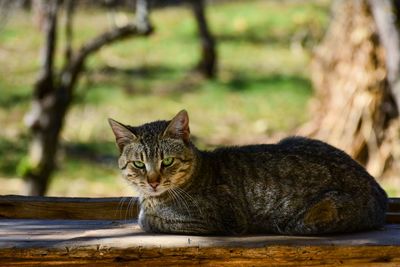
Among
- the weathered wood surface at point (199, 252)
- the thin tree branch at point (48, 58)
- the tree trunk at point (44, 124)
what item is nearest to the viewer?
the weathered wood surface at point (199, 252)

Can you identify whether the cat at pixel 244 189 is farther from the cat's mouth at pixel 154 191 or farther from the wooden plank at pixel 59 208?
the wooden plank at pixel 59 208

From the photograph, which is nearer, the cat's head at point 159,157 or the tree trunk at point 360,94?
the cat's head at point 159,157

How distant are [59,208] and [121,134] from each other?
1.85 ft

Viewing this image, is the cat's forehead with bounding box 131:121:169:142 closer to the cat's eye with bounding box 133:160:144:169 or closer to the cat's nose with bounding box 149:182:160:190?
the cat's eye with bounding box 133:160:144:169

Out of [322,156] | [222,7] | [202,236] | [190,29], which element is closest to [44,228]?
[202,236]

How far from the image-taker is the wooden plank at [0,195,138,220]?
443 centimetres

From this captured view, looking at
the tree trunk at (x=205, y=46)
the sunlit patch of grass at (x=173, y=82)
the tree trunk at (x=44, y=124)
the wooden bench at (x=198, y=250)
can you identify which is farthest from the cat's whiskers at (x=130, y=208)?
the tree trunk at (x=205, y=46)

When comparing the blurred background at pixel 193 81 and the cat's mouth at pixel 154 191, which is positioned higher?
the blurred background at pixel 193 81

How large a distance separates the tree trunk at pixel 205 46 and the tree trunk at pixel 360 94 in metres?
3.01

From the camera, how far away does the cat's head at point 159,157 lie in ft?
13.0

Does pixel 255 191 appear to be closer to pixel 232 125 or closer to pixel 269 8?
pixel 232 125

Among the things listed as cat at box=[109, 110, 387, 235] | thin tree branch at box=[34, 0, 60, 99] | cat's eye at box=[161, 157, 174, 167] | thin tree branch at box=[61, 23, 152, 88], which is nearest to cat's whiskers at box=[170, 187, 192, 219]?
cat at box=[109, 110, 387, 235]

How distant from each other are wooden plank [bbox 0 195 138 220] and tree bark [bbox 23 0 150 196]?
4285 mm

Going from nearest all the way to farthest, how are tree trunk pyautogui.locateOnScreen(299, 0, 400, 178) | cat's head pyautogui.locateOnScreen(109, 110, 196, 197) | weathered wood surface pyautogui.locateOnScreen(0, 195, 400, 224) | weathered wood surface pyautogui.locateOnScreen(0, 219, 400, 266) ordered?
1. weathered wood surface pyautogui.locateOnScreen(0, 219, 400, 266)
2. cat's head pyautogui.locateOnScreen(109, 110, 196, 197)
3. weathered wood surface pyautogui.locateOnScreen(0, 195, 400, 224)
4. tree trunk pyautogui.locateOnScreen(299, 0, 400, 178)
